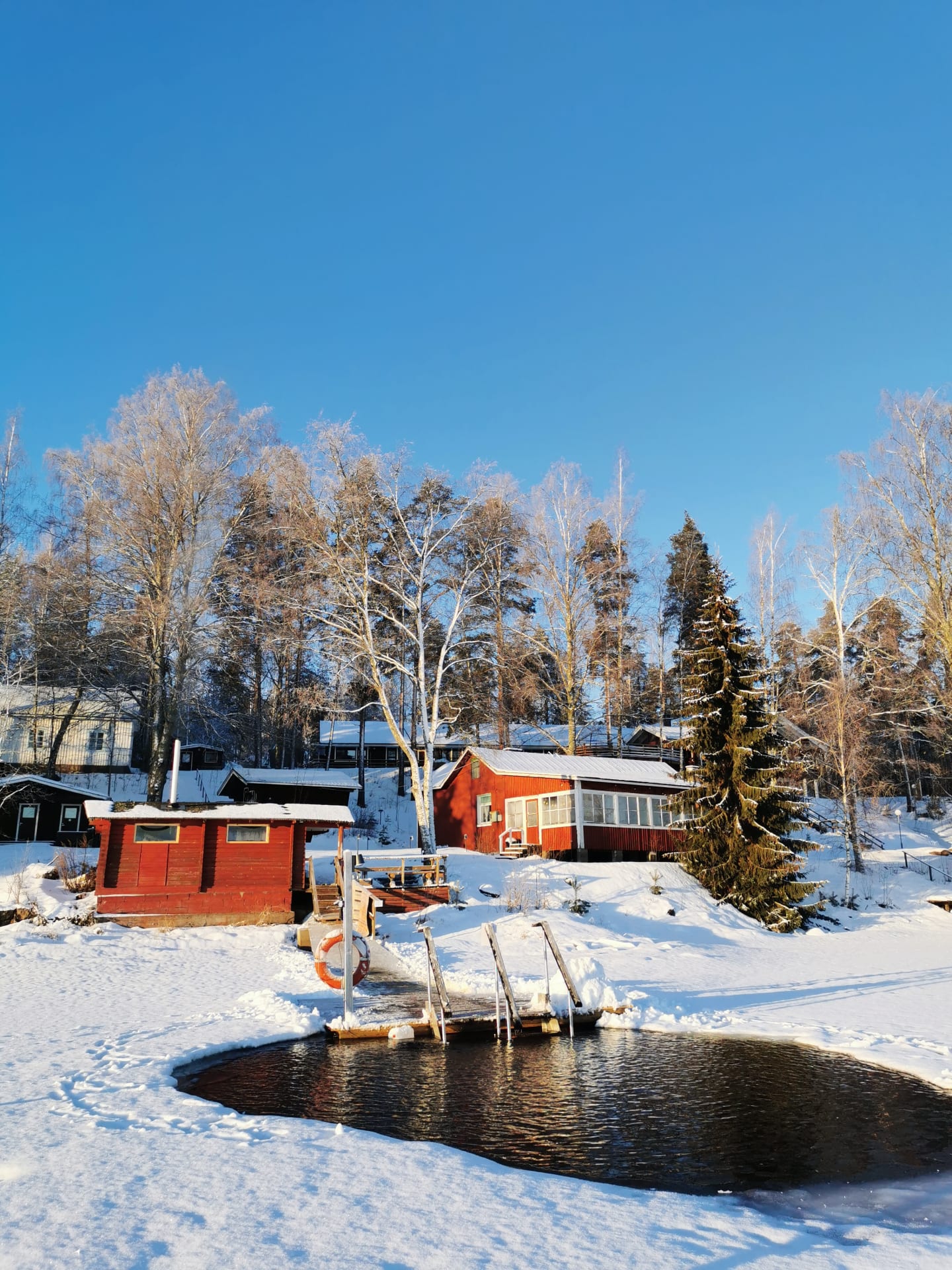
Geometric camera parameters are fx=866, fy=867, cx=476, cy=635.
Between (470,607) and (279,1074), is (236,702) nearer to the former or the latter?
(470,607)

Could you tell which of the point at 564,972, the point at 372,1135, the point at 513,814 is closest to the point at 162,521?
the point at 513,814

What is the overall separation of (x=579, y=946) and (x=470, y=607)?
13.8m

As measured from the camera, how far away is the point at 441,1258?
5.06 meters

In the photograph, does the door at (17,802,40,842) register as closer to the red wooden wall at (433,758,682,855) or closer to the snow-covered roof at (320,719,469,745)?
the red wooden wall at (433,758,682,855)

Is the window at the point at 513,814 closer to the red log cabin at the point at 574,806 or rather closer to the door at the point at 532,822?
the red log cabin at the point at 574,806

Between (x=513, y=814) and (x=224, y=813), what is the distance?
451 inches

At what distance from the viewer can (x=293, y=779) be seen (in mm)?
39562

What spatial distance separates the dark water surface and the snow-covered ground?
536 millimetres

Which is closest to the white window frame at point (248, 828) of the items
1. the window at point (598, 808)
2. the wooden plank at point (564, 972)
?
the window at point (598, 808)

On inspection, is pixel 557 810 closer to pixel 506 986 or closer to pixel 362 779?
pixel 506 986

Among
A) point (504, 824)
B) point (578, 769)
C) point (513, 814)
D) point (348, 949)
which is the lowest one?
point (348, 949)

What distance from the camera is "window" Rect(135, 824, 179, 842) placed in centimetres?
2261

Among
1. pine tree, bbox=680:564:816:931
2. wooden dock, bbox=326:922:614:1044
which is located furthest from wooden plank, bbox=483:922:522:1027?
pine tree, bbox=680:564:816:931

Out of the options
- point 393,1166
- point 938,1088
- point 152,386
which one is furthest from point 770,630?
point 393,1166
